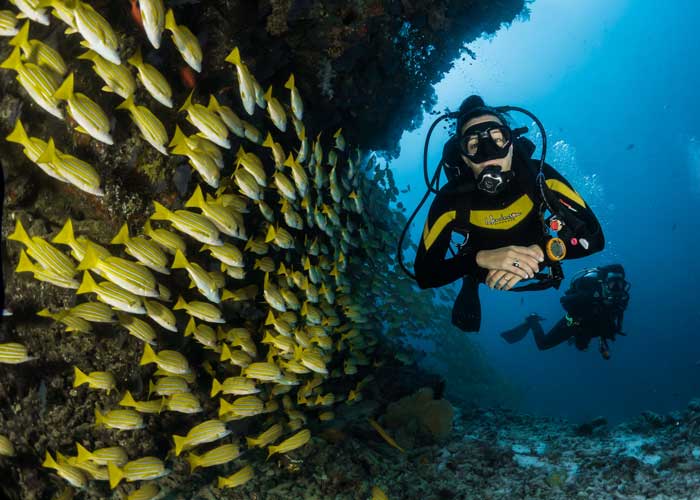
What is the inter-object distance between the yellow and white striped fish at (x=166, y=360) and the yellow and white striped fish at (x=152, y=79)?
7.46 ft

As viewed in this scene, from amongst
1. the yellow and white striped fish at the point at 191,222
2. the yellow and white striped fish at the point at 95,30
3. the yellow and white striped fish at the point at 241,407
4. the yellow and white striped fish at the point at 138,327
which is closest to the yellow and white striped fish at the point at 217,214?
the yellow and white striped fish at the point at 191,222

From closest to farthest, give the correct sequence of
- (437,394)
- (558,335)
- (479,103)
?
1. (479,103)
2. (437,394)
3. (558,335)

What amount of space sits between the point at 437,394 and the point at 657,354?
229ft

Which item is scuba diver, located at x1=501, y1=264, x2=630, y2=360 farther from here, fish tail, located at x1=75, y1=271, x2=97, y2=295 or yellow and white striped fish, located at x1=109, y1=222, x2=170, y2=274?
fish tail, located at x1=75, y1=271, x2=97, y2=295

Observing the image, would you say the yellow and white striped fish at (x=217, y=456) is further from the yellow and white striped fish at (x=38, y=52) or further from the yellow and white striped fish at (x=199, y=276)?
the yellow and white striped fish at (x=38, y=52)

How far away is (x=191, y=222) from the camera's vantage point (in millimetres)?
3533

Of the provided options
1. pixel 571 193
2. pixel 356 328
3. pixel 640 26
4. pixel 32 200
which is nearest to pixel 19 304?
pixel 32 200

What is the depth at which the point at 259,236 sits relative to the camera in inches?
237

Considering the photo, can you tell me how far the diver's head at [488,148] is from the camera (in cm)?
423

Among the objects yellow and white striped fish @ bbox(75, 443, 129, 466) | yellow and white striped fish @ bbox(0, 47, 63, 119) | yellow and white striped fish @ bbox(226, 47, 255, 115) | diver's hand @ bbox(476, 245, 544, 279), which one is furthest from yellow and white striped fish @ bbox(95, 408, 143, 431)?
diver's hand @ bbox(476, 245, 544, 279)

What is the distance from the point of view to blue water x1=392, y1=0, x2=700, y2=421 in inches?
2562

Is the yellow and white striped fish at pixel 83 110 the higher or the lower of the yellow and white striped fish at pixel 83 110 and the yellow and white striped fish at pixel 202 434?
the higher

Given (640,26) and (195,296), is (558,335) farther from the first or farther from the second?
(640,26)

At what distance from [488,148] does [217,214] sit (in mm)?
2842
